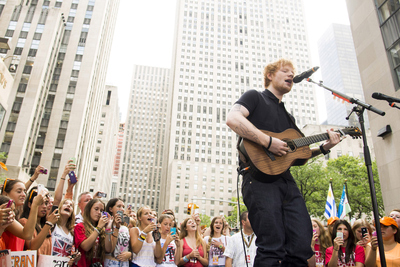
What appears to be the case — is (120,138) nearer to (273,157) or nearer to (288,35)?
(288,35)

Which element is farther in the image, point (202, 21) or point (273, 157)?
point (202, 21)

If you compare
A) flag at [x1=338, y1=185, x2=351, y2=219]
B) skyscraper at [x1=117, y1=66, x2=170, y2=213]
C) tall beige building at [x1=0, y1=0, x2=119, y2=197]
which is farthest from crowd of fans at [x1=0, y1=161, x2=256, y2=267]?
skyscraper at [x1=117, y1=66, x2=170, y2=213]

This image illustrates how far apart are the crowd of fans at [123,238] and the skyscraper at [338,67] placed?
15609 cm

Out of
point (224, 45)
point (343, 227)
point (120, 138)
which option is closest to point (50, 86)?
point (343, 227)

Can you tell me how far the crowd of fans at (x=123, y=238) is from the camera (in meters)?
4.53

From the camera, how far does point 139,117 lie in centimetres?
16425

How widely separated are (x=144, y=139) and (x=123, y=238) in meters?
157

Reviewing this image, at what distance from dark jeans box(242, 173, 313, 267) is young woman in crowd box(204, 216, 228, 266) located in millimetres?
4833

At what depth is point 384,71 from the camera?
45.3ft

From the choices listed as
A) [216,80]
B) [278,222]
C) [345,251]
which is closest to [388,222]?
[345,251]

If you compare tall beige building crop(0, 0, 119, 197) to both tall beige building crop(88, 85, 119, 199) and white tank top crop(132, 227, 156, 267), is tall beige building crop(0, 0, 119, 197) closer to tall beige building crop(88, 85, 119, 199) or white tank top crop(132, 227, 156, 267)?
tall beige building crop(88, 85, 119, 199)

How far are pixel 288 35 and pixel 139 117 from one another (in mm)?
90062

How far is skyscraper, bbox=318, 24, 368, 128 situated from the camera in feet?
504

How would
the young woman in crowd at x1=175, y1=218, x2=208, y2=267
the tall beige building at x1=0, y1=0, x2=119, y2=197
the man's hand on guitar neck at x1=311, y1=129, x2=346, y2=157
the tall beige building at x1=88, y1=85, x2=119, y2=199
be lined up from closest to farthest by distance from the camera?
1. the man's hand on guitar neck at x1=311, y1=129, x2=346, y2=157
2. the young woman in crowd at x1=175, y1=218, x2=208, y2=267
3. the tall beige building at x1=0, y1=0, x2=119, y2=197
4. the tall beige building at x1=88, y1=85, x2=119, y2=199
